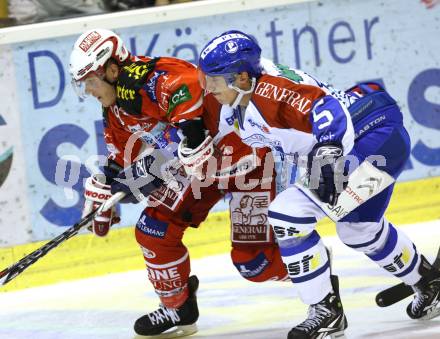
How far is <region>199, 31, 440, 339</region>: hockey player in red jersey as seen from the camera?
3715mm

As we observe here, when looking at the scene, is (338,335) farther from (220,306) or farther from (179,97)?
(220,306)

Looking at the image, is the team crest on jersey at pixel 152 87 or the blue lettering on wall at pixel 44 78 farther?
the blue lettering on wall at pixel 44 78

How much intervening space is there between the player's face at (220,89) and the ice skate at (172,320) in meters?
1.08

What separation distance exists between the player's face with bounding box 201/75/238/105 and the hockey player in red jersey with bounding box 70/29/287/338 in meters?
0.29

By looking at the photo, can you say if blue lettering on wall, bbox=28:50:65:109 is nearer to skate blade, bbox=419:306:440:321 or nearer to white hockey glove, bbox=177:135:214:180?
white hockey glove, bbox=177:135:214:180

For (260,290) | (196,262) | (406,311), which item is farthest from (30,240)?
(406,311)

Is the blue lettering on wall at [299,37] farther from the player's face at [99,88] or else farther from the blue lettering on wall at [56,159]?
the player's face at [99,88]

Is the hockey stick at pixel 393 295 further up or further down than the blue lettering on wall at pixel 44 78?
further down

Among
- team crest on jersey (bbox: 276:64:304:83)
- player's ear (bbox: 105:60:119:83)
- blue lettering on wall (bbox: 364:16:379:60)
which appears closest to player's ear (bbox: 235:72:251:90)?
team crest on jersey (bbox: 276:64:304:83)

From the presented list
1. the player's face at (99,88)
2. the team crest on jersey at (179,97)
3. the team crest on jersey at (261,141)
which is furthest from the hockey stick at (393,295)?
the player's face at (99,88)

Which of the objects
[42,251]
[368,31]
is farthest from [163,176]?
[368,31]

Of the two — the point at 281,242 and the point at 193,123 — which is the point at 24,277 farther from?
A: the point at 281,242

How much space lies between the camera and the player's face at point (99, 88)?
4391 mm

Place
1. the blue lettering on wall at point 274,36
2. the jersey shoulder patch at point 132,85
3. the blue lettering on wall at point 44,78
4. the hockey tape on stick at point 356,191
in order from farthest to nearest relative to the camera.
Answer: the blue lettering on wall at point 274,36 < the blue lettering on wall at point 44,78 < the jersey shoulder patch at point 132,85 < the hockey tape on stick at point 356,191
